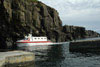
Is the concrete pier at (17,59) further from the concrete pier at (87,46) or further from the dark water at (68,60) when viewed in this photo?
the concrete pier at (87,46)

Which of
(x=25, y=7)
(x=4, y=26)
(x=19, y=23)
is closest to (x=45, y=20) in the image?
(x=25, y=7)

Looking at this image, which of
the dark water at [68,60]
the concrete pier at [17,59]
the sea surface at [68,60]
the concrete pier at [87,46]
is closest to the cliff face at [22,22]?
the concrete pier at [87,46]

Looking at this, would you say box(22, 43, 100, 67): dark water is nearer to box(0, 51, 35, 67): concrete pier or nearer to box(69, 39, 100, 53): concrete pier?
box(0, 51, 35, 67): concrete pier

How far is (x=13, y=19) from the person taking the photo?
87.2 meters

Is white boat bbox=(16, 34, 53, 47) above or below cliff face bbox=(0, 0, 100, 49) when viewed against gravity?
below

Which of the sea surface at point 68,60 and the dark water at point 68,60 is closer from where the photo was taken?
the dark water at point 68,60

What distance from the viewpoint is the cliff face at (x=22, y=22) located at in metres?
82.7

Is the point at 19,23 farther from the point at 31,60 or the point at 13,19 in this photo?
the point at 31,60

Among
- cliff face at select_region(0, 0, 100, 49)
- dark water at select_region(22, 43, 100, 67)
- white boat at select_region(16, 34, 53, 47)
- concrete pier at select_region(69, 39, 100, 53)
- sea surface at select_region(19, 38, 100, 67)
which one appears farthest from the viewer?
white boat at select_region(16, 34, 53, 47)

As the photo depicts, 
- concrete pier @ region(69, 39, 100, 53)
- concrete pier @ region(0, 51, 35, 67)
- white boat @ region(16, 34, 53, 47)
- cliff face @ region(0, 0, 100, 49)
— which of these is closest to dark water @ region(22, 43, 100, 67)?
concrete pier @ region(0, 51, 35, 67)

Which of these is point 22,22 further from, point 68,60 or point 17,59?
point 17,59

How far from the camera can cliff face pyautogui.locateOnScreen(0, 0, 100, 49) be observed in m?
82.7

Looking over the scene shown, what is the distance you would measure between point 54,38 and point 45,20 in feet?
50.3

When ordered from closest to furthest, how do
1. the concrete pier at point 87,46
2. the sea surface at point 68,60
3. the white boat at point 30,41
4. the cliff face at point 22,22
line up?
the sea surface at point 68,60 → the concrete pier at point 87,46 → the cliff face at point 22,22 → the white boat at point 30,41
